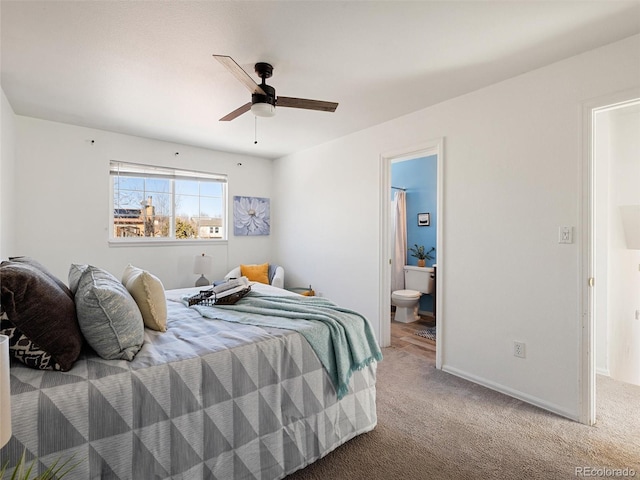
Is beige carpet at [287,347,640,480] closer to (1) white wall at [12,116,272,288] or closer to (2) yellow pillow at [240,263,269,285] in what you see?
(2) yellow pillow at [240,263,269,285]

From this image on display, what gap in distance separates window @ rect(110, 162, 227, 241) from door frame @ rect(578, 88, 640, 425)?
4233mm

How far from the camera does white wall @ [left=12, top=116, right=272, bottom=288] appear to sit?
3430 millimetres

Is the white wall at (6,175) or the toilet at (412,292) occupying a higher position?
the white wall at (6,175)

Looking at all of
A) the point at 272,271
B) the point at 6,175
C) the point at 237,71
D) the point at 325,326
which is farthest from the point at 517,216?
the point at 6,175

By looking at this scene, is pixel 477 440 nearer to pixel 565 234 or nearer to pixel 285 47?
pixel 565 234

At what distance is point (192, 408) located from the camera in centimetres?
139

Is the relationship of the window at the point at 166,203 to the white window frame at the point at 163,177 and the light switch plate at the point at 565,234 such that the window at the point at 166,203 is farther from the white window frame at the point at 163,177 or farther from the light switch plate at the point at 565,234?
the light switch plate at the point at 565,234

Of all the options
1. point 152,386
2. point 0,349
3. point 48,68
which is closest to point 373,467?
point 152,386

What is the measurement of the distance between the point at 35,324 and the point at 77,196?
3155 mm

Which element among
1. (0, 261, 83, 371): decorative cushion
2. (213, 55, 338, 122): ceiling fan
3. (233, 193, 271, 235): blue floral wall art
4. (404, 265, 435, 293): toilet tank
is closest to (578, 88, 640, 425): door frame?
(213, 55, 338, 122): ceiling fan

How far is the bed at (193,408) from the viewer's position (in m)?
1.13

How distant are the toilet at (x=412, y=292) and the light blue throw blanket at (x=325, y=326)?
2.61 m

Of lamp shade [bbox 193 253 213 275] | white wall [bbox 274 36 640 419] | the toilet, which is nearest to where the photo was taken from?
white wall [bbox 274 36 640 419]

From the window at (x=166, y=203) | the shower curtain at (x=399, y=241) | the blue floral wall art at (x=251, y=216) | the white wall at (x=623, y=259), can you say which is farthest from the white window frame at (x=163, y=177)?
the white wall at (x=623, y=259)
